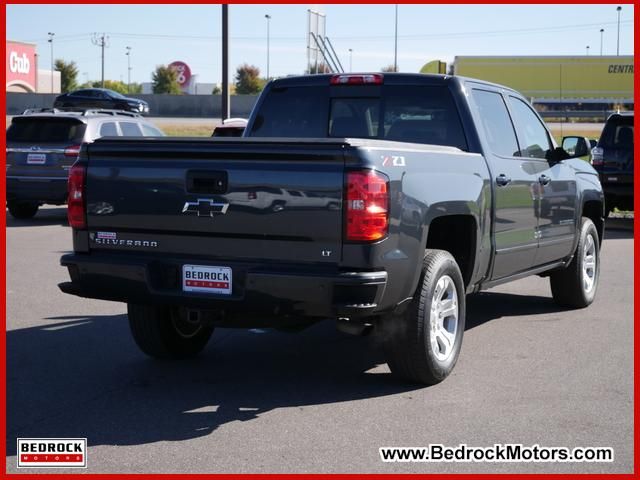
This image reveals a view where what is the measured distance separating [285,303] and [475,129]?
7.61 feet

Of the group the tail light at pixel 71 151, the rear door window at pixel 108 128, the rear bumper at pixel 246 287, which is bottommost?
the rear bumper at pixel 246 287

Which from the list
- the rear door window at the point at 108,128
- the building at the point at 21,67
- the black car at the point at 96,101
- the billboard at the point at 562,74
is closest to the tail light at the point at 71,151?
the rear door window at the point at 108,128

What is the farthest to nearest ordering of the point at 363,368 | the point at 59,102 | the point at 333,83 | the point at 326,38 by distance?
the point at 59,102, the point at 326,38, the point at 333,83, the point at 363,368

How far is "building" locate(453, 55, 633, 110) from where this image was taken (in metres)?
53.6

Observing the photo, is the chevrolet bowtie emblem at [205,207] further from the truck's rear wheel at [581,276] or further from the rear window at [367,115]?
the truck's rear wheel at [581,276]

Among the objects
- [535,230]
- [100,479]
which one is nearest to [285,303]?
[100,479]

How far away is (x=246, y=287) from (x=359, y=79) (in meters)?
2.60

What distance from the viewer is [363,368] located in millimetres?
6684

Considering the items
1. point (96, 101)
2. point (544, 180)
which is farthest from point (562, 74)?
point (544, 180)

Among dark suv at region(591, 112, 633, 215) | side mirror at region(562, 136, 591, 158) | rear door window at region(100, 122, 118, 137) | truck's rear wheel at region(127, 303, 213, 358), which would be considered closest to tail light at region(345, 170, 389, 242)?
truck's rear wheel at region(127, 303, 213, 358)

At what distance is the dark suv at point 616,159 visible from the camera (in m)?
16.6

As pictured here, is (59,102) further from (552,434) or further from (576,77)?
(552,434)

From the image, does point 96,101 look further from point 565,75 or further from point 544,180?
point 544,180

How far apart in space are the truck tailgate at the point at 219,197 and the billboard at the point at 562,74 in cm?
4926
